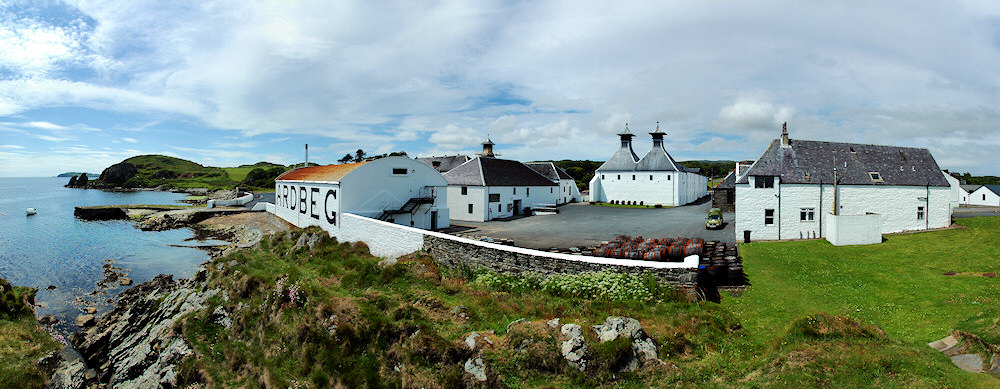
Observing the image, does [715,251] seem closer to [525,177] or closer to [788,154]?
[788,154]

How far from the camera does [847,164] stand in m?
24.5

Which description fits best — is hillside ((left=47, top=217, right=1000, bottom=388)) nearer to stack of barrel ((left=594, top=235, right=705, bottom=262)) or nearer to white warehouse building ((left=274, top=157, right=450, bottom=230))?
stack of barrel ((left=594, top=235, right=705, bottom=262))

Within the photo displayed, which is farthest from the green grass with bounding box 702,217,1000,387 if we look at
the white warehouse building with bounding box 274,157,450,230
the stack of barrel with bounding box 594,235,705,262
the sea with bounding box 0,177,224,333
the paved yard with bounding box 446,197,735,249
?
the sea with bounding box 0,177,224,333

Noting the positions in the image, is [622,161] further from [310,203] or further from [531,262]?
[531,262]

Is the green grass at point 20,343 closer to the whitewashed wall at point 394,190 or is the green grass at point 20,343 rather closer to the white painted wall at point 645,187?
the whitewashed wall at point 394,190

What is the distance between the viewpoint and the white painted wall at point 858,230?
20578 mm

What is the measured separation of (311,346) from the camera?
12219 millimetres

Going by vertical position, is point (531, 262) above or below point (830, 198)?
below

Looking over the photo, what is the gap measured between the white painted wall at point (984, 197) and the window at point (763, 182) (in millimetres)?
47498

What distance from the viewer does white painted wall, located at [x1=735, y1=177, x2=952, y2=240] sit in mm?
23578

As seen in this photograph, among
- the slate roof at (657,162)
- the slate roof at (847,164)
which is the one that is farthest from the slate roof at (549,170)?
the slate roof at (847,164)

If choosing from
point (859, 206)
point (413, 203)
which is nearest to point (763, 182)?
point (859, 206)

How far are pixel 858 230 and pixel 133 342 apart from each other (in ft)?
103

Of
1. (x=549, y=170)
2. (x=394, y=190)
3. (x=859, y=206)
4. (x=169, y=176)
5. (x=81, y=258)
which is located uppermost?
(x=169, y=176)
